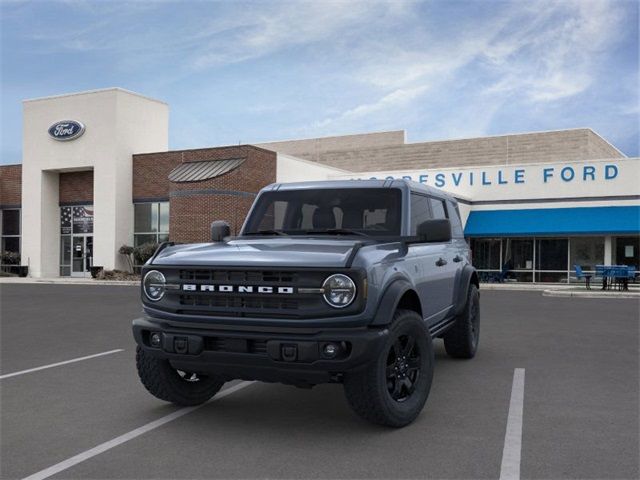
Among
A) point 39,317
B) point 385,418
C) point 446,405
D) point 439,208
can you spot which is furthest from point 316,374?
point 39,317

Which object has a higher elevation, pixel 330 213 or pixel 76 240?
pixel 330 213

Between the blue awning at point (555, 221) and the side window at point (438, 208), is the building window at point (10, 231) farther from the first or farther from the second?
the side window at point (438, 208)

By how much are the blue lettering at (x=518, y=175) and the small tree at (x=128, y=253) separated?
1978 cm

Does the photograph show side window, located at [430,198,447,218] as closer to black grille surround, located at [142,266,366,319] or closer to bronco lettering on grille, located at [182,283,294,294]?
black grille surround, located at [142,266,366,319]

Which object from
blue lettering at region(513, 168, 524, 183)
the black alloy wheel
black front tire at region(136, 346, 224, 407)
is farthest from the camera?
blue lettering at region(513, 168, 524, 183)

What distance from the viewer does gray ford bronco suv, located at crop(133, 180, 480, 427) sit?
4664 mm

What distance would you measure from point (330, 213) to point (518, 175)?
86.6 ft

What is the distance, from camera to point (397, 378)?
5.25 meters

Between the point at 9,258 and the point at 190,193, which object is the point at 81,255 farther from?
the point at 190,193

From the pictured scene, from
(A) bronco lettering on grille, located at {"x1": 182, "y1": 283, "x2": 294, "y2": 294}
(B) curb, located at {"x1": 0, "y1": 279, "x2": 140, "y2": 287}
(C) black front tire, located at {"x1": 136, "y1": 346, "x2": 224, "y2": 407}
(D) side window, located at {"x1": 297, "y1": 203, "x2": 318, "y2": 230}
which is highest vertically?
(D) side window, located at {"x1": 297, "y1": 203, "x2": 318, "y2": 230}

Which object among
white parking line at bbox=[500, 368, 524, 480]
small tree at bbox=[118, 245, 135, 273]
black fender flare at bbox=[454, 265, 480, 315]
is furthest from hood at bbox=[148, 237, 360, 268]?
small tree at bbox=[118, 245, 135, 273]

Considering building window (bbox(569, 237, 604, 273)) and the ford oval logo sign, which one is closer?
building window (bbox(569, 237, 604, 273))

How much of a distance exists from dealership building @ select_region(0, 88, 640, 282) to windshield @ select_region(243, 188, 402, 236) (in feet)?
70.9

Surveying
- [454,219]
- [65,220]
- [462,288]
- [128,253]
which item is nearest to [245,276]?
[462,288]
